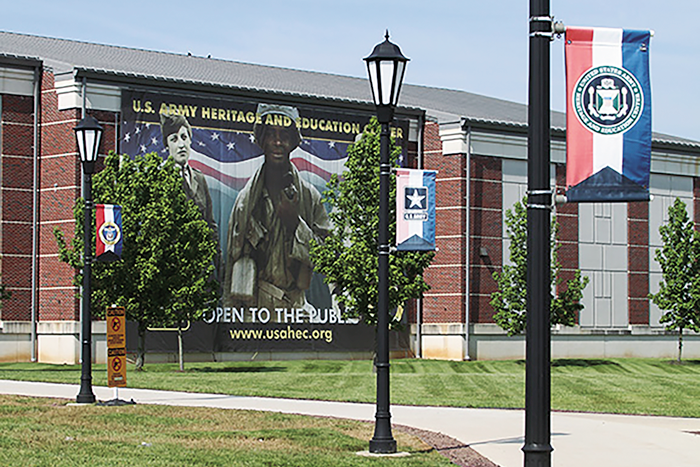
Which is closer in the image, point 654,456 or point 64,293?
point 654,456

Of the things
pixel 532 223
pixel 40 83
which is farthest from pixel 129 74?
pixel 532 223

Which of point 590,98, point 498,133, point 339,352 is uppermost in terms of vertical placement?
point 498,133

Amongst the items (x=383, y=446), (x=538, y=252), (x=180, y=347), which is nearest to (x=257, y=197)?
(x=180, y=347)

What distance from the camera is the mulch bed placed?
12.8 meters

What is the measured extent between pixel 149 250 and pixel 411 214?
20796 mm

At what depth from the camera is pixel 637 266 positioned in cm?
5159

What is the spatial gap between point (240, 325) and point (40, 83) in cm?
1230

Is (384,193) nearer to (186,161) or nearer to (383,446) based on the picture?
(383,446)

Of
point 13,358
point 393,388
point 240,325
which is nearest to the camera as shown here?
point 393,388

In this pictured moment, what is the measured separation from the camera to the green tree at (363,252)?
114 ft

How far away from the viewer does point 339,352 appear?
45656mm

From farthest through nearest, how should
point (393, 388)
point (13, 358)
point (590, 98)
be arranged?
point (13, 358), point (393, 388), point (590, 98)

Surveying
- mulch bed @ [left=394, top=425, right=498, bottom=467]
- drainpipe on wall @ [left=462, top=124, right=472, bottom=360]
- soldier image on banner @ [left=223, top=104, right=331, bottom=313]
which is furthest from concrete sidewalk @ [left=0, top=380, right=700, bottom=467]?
drainpipe on wall @ [left=462, top=124, right=472, bottom=360]

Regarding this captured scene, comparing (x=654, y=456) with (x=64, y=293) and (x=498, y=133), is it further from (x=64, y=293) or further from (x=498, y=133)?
(x=498, y=133)
